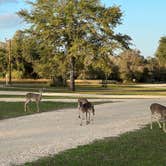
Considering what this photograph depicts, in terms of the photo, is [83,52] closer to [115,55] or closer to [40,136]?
[115,55]

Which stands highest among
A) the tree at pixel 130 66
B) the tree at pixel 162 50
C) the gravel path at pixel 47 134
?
the tree at pixel 162 50

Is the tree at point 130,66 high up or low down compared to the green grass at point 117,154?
up

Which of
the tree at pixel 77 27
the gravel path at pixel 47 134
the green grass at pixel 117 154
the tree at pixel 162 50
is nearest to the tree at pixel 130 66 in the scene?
the tree at pixel 162 50

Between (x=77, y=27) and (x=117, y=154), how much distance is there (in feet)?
182

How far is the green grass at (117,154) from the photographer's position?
11477 millimetres

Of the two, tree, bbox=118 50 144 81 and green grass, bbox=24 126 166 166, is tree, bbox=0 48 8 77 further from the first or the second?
green grass, bbox=24 126 166 166

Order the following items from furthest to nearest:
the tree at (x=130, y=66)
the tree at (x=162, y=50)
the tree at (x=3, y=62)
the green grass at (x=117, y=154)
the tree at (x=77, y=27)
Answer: the tree at (x=130, y=66), the tree at (x=3, y=62), the tree at (x=162, y=50), the tree at (x=77, y=27), the green grass at (x=117, y=154)

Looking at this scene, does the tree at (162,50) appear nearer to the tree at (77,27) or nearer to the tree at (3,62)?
the tree at (3,62)

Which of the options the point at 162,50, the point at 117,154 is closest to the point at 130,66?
the point at 162,50

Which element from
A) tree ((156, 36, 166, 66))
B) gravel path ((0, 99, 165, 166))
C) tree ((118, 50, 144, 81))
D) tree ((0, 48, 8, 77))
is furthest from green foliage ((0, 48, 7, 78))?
gravel path ((0, 99, 165, 166))

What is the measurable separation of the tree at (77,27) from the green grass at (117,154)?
50.7 m

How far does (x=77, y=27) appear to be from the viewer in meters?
67.6

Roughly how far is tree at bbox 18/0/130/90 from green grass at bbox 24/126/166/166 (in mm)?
50700

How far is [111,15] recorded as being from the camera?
66500 mm
